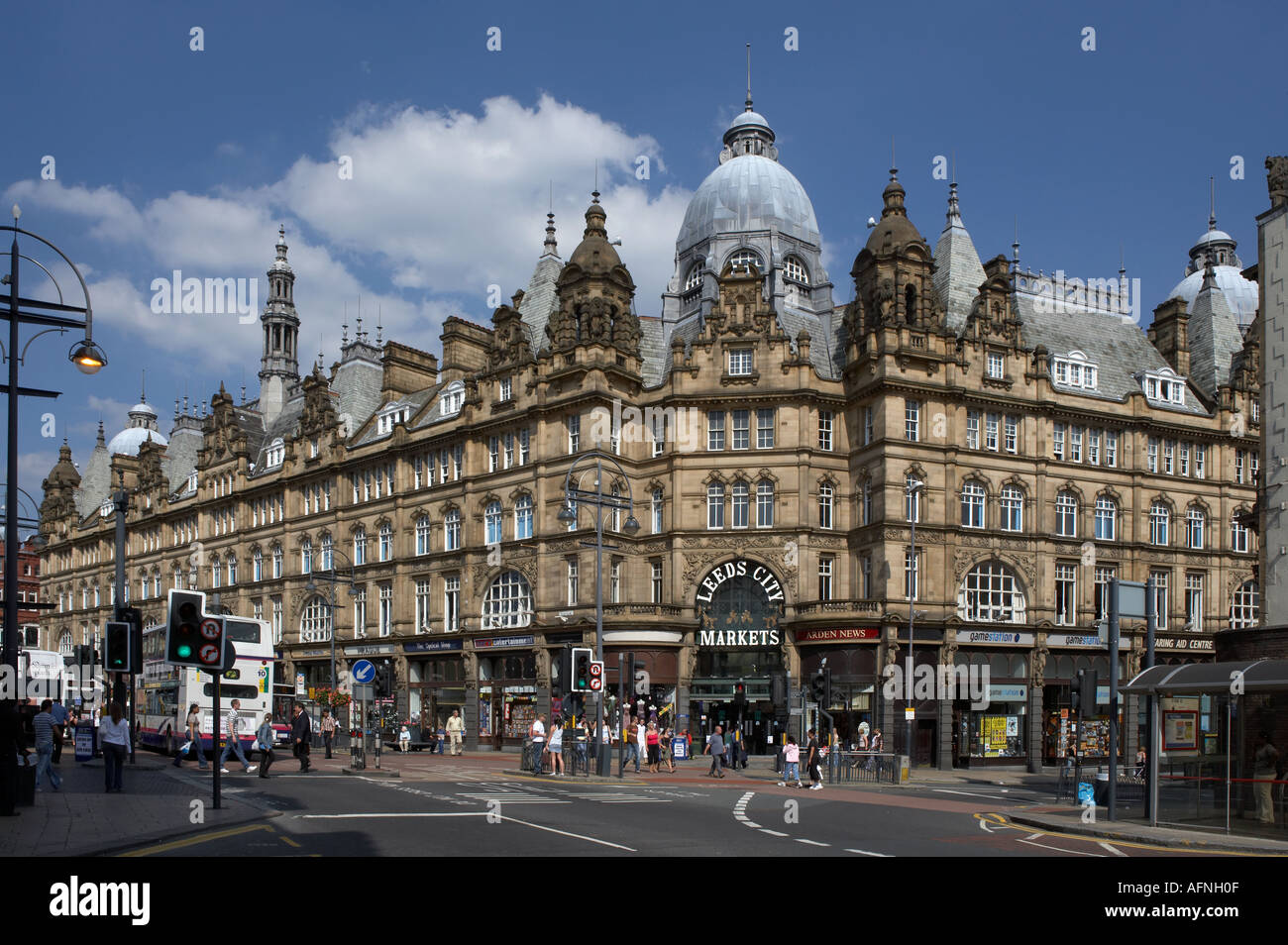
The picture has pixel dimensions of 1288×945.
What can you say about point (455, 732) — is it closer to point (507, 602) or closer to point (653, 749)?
point (507, 602)

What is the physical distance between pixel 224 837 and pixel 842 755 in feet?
77.0

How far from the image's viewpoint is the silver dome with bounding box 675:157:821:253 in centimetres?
6297

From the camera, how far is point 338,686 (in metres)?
62.8

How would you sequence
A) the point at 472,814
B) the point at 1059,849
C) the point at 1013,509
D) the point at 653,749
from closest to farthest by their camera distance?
the point at 1059,849, the point at 472,814, the point at 653,749, the point at 1013,509

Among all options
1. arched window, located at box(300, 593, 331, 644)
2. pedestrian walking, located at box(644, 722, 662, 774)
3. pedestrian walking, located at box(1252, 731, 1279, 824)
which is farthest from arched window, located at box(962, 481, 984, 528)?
arched window, located at box(300, 593, 331, 644)

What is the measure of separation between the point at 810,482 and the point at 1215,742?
29.5 m

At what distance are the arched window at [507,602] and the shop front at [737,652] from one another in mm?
8790

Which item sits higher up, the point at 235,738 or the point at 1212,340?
the point at 1212,340

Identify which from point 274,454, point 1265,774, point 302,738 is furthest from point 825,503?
point 274,454

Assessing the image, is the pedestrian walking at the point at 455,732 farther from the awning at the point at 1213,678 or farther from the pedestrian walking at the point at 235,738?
the awning at the point at 1213,678

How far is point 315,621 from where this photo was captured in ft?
231

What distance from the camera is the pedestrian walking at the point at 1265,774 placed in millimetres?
20094
